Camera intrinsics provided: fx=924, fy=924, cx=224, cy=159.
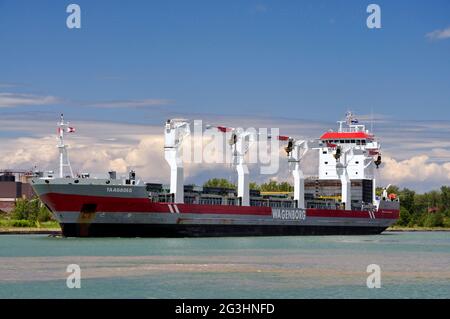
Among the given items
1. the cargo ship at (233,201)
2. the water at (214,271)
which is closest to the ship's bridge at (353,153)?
the cargo ship at (233,201)

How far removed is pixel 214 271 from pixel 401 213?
304ft

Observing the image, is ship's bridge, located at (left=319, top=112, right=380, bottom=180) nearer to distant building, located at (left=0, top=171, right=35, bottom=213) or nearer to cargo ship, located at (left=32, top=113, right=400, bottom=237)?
cargo ship, located at (left=32, top=113, right=400, bottom=237)

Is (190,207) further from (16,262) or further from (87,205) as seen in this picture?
(16,262)

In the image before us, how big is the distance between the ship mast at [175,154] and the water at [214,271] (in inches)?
421

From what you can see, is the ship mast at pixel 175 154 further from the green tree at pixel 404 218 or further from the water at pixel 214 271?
the green tree at pixel 404 218

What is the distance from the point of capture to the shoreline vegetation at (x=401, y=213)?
3379 inches

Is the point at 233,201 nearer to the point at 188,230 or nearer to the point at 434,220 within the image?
the point at 188,230

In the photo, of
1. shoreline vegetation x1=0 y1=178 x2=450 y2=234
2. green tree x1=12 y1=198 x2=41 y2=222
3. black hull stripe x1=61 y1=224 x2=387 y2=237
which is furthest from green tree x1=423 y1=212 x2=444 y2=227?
green tree x1=12 y1=198 x2=41 y2=222

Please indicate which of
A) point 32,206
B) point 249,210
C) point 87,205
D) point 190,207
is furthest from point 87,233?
point 32,206

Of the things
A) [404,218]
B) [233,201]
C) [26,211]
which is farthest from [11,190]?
[233,201]

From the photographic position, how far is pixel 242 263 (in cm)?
3734

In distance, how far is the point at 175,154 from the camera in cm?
5934

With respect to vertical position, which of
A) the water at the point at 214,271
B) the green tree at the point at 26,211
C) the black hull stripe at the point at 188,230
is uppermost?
the green tree at the point at 26,211
